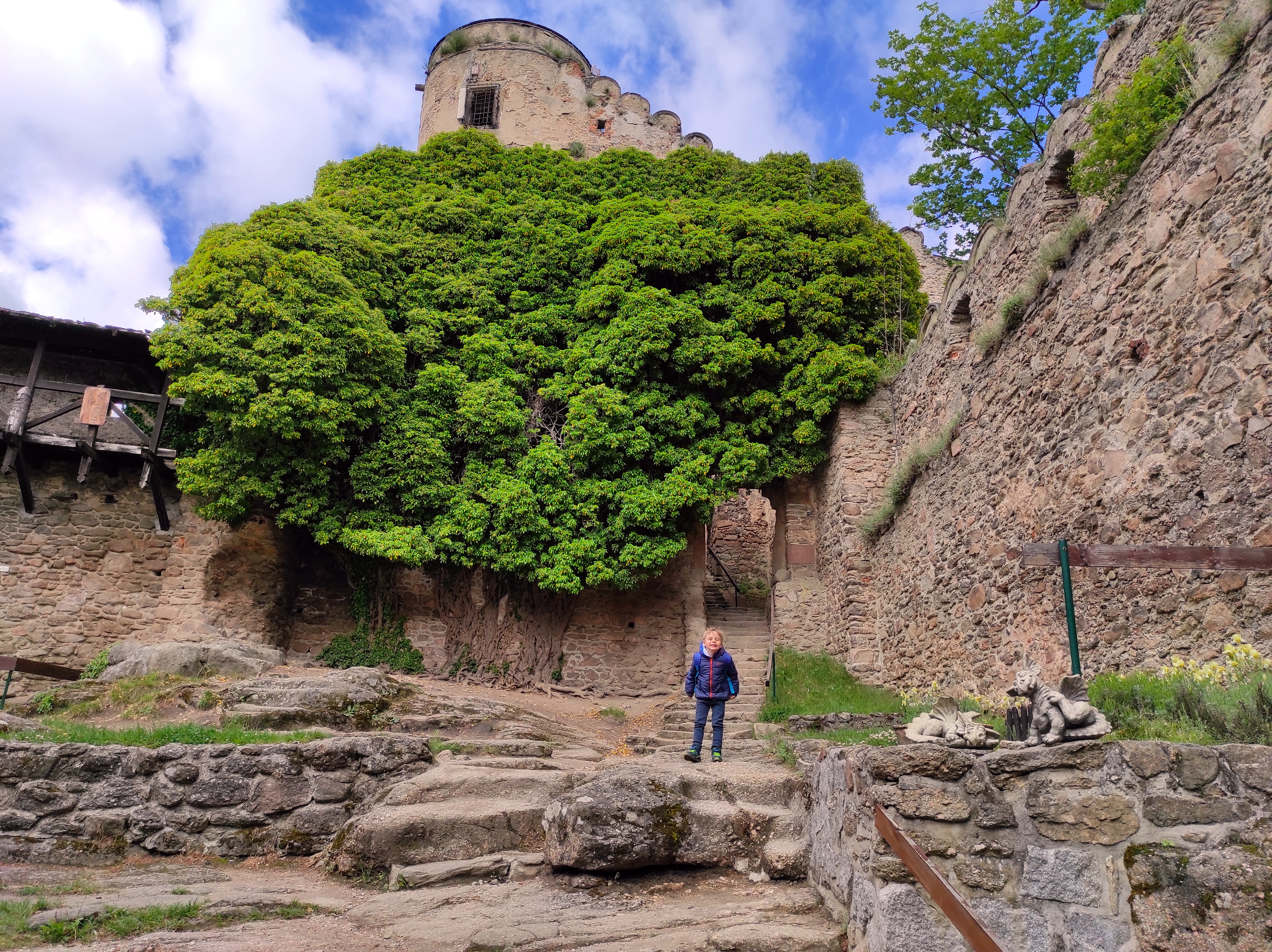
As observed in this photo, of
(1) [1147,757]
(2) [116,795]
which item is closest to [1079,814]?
(1) [1147,757]

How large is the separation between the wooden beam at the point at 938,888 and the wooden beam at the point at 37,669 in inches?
332

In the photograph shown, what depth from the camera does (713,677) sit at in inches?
300

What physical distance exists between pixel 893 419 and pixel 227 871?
11530 mm

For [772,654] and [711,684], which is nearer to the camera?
[711,684]

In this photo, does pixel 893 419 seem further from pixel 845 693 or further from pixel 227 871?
pixel 227 871

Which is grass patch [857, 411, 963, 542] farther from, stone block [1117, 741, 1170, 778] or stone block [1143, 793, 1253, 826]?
stone block [1143, 793, 1253, 826]

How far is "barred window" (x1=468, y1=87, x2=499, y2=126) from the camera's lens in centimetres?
2181

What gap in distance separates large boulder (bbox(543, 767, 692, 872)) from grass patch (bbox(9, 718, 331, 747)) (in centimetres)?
303

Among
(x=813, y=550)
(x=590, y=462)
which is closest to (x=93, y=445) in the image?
(x=590, y=462)

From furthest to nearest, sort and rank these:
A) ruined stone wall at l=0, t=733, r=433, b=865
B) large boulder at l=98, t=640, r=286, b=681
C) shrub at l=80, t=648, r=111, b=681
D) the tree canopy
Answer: the tree canopy < shrub at l=80, t=648, r=111, b=681 < large boulder at l=98, t=640, r=286, b=681 < ruined stone wall at l=0, t=733, r=433, b=865

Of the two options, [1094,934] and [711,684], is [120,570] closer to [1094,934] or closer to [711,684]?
[711,684]

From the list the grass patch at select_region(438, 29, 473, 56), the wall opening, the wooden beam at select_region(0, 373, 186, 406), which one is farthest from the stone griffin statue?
the grass patch at select_region(438, 29, 473, 56)

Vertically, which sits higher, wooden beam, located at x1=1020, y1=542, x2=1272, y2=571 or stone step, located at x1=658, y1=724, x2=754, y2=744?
wooden beam, located at x1=1020, y1=542, x2=1272, y2=571

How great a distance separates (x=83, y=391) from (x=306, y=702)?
28.6 feet
